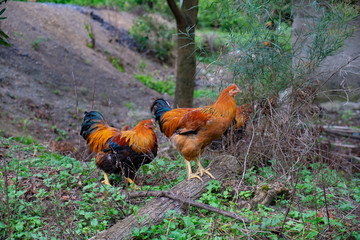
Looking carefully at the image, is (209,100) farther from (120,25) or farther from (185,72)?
(120,25)

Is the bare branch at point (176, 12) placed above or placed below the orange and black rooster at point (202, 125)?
above

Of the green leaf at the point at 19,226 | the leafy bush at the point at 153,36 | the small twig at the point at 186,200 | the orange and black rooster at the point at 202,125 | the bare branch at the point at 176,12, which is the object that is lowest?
the green leaf at the point at 19,226

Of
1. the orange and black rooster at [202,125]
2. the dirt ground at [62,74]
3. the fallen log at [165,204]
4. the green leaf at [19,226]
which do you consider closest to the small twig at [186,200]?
the fallen log at [165,204]

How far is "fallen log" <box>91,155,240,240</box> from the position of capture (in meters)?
3.41

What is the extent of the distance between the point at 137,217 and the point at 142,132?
5.80 ft

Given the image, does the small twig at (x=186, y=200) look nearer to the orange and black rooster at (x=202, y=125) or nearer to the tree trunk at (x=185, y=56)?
the orange and black rooster at (x=202, y=125)

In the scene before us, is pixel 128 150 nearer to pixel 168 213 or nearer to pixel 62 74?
pixel 168 213

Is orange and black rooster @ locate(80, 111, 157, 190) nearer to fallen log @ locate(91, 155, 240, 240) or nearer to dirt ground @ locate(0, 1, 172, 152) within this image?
fallen log @ locate(91, 155, 240, 240)

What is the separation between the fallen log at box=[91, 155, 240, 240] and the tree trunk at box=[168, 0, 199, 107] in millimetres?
2462

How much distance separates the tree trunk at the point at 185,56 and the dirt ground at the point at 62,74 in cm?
180

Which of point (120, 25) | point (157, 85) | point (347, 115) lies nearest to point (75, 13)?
point (120, 25)

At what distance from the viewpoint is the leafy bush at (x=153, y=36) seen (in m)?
16.5

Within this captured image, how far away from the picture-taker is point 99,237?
3.33 metres

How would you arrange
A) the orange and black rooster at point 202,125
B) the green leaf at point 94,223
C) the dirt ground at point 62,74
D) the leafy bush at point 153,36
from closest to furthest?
the green leaf at point 94,223 < the orange and black rooster at point 202,125 < the dirt ground at point 62,74 < the leafy bush at point 153,36
